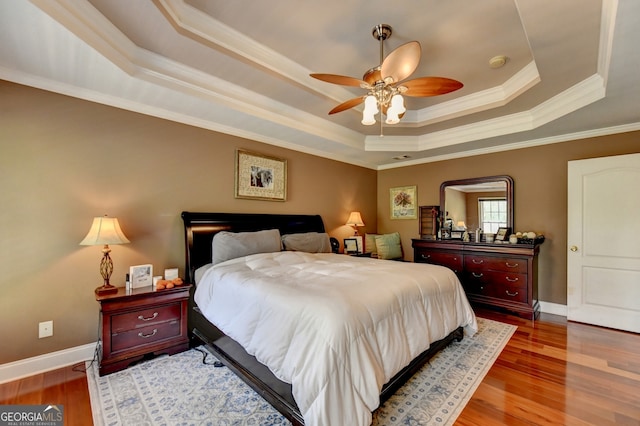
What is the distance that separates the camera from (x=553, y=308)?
3.81 metres

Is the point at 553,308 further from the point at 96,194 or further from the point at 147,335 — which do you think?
the point at 96,194

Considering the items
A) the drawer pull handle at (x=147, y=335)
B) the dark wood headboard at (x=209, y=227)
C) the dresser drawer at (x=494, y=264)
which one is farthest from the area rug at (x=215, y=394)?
the dresser drawer at (x=494, y=264)

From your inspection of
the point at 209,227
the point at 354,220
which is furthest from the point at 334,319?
the point at 354,220

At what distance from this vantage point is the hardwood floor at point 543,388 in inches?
70.9

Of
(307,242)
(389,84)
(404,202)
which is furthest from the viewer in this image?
(404,202)

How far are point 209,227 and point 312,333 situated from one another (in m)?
2.20

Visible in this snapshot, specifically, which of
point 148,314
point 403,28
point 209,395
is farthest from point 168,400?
point 403,28

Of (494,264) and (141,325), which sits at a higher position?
→ (494,264)

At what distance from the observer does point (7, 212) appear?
86.4 inches

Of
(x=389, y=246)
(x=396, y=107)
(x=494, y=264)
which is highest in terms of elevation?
(x=396, y=107)

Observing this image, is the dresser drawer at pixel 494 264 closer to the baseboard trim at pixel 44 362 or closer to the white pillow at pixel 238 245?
the white pillow at pixel 238 245

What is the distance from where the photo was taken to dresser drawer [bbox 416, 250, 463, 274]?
4.20 meters

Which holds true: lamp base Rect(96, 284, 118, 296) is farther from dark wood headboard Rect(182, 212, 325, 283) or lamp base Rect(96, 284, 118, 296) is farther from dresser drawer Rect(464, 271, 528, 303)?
dresser drawer Rect(464, 271, 528, 303)

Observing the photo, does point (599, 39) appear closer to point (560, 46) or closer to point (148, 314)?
point (560, 46)
